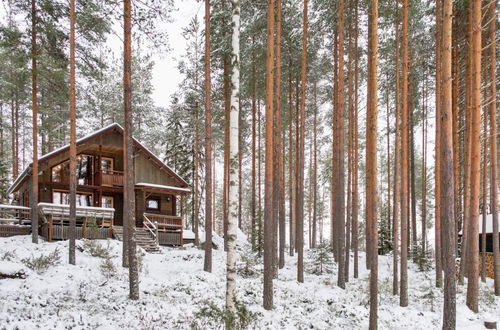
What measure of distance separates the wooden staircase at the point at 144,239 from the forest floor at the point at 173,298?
177cm

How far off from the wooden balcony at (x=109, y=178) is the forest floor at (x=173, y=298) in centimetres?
658

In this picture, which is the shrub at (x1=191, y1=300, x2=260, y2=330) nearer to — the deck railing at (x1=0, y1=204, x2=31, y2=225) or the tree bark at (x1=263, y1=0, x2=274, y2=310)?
the tree bark at (x1=263, y1=0, x2=274, y2=310)

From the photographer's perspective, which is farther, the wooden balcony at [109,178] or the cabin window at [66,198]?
the wooden balcony at [109,178]

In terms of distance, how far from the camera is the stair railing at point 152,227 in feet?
68.1

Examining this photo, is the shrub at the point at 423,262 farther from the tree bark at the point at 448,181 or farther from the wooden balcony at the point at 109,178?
the wooden balcony at the point at 109,178

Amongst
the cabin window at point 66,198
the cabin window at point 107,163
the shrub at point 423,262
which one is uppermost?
the cabin window at point 107,163

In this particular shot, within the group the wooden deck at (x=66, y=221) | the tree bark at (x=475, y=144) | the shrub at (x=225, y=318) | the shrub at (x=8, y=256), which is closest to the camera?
the shrub at (x=225, y=318)

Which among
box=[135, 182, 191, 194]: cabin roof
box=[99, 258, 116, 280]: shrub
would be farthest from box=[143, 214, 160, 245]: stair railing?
box=[99, 258, 116, 280]: shrub

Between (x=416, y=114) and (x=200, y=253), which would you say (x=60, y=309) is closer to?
(x=200, y=253)

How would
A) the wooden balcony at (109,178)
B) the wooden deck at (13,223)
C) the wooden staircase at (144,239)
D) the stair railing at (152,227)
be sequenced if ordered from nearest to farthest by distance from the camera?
the wooden deck at (13,223) → the wooden staircase at (144,239) → the stair railing at (152,227) → the wooden balcony at (109,178)

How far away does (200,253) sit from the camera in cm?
2005

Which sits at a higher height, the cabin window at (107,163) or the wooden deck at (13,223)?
the cabin window at (107,163)

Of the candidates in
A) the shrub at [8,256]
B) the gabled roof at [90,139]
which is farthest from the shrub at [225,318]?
the gabled roof at [90,139]

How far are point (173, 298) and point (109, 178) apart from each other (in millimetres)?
14759
